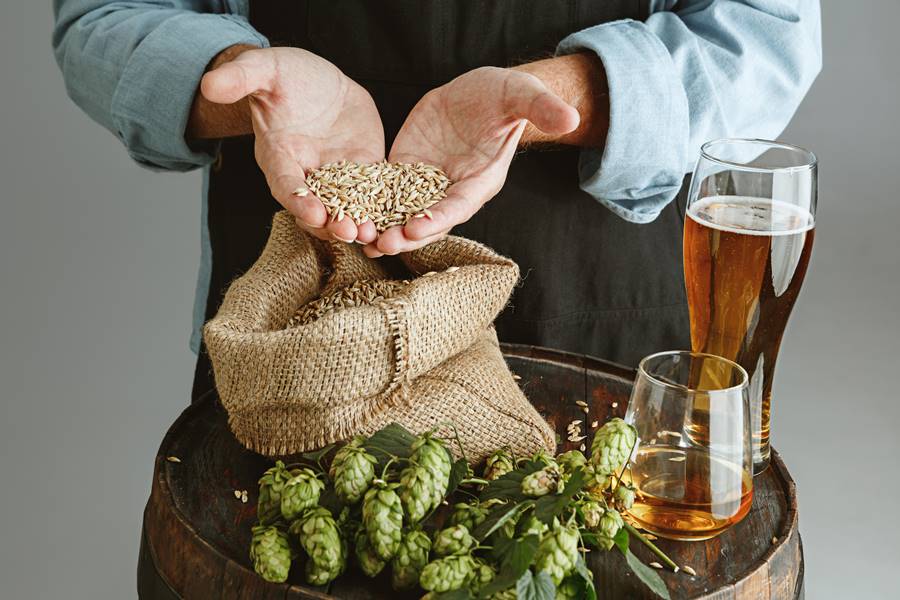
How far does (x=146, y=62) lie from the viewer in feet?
4.54

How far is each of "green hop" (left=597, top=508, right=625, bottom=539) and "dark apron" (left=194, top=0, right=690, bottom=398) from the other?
690 mm

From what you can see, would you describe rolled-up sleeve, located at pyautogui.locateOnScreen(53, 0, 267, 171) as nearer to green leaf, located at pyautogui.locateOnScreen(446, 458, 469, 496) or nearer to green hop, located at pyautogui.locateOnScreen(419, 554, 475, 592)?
green leaf, located at pyautogui.locateOnScreen(446, 458, 469, 496)

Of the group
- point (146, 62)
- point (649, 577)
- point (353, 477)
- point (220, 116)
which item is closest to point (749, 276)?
point (649, 577)

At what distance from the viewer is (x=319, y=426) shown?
Answer: 961 millimetres

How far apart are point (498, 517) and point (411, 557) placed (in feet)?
0.25

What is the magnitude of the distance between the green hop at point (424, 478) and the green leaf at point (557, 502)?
0.28 feet

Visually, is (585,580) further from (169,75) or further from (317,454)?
(169,75)

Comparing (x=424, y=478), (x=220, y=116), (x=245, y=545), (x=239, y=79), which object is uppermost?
(x=239, y=79)

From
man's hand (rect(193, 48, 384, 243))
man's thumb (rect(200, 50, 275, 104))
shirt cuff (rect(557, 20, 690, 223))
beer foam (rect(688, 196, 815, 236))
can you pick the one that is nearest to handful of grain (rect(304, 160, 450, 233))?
man's hand (rect(193, 48, 384, 243))

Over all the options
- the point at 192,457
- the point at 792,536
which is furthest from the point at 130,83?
the point at 792,536

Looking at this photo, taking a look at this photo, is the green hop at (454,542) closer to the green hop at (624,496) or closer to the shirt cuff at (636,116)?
the green hop at (624,496)

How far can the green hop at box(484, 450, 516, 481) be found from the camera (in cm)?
96

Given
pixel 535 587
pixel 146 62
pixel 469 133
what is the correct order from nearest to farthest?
pixel 535 587 → pixel 469 133 → pixel 146 62

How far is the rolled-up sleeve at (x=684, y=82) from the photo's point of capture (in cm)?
130
